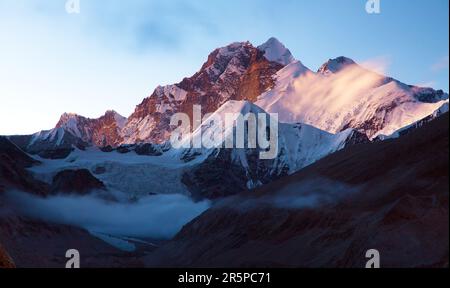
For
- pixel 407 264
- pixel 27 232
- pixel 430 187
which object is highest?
pixel 27 232

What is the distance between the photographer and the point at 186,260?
12456 centimetres

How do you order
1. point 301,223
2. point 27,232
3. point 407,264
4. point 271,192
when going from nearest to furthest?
point 407,264, point 301,223, point 271,192, point 27,232

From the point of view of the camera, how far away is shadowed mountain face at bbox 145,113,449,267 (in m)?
50.5

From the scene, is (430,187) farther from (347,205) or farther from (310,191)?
(310,191)

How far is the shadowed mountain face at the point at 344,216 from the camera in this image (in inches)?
1987

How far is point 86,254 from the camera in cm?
18500

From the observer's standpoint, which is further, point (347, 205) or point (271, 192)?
point (271, 192)

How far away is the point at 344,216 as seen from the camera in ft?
284

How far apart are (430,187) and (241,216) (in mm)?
68009
